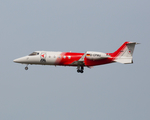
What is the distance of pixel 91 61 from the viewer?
233ft

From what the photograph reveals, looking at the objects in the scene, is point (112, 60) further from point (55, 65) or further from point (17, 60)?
point (17, 60)

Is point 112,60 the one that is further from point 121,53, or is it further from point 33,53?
point 33,53

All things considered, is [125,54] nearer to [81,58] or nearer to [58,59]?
[81,58]

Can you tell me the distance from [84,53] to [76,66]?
118 inches

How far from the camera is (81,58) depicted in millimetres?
70750

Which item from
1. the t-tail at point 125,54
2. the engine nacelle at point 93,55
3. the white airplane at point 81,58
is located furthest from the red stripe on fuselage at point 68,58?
the t-tail at point 125,54

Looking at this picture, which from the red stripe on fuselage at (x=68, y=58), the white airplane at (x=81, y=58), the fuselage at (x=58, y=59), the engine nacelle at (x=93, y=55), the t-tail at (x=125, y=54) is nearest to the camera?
the engine nacelle at (x=93, y=55)

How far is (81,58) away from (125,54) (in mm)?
8154

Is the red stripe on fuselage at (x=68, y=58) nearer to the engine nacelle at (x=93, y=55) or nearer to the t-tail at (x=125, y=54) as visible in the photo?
the engine nacelle at (x=93, y=55)

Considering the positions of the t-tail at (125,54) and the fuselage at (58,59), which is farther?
the fuselage at (58,59)

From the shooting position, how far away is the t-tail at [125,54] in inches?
2805

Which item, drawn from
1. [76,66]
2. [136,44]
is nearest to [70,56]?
[76,66]

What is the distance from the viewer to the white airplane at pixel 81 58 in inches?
2776

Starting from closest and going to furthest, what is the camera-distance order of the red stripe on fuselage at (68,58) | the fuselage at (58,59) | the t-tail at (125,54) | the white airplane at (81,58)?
the white airplane at (81,58) < the t-tail at (125,54) < the fuselage at (58,59) < the red stripe on fuselage at (68,58)
